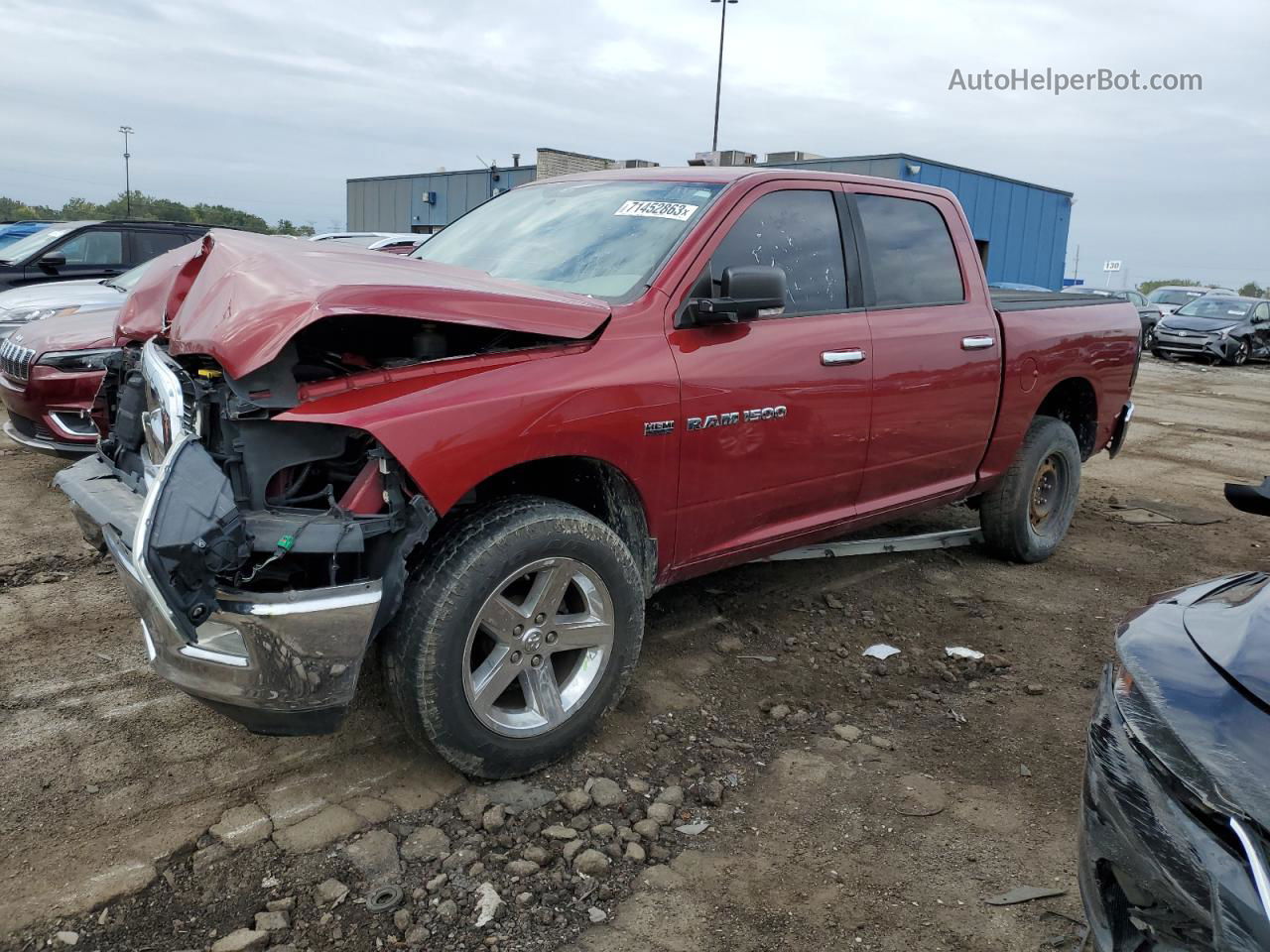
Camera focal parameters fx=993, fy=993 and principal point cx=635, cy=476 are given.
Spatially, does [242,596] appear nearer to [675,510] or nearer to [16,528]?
[675,510]

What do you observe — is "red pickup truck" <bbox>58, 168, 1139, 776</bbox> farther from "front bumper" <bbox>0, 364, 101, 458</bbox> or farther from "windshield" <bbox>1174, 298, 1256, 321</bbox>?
"windshield" <bbox>1174, 298, 1256, 321</bbox>

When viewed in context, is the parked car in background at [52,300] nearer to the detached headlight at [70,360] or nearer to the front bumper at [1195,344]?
the detached headlight at [70,360]

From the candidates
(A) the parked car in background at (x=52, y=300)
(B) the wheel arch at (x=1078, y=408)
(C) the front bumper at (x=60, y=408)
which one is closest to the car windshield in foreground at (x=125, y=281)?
(A) the parked car in background at (x=52, y=300)

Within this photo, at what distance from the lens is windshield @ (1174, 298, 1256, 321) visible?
23.1m

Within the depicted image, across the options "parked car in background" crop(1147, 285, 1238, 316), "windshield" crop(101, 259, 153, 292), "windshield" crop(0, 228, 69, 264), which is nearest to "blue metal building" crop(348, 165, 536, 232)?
"parked car in background" crop(1147, 285, 1238, 316)

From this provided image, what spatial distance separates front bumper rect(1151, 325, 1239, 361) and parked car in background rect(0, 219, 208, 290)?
68.3 ft

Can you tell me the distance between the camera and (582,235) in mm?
3916

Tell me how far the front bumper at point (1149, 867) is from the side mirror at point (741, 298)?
1726 millimetres

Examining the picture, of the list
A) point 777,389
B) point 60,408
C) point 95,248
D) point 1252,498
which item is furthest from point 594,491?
point 95,248

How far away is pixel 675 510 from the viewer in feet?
11.6

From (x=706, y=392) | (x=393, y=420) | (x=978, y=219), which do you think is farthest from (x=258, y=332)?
(x=978, y=219)

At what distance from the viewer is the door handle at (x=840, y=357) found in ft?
12.9

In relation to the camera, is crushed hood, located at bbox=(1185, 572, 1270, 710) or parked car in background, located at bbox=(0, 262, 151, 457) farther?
parked car in background, located at bbox=(0, 262, 151, 457)

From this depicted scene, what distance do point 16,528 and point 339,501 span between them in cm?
365
